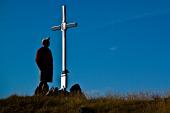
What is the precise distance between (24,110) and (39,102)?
84 centimetres

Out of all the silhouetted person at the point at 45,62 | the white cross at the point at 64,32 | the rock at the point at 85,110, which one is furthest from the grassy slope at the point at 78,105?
the white cross at the point at 64,32

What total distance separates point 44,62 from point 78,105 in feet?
13.8

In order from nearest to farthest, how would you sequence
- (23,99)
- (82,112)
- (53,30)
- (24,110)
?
(82,112) < (24,110) < (23,99) < (53,30)

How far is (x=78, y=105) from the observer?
1616 centimetres

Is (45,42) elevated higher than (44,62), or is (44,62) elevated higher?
(45,42)

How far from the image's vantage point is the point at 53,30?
2361cm

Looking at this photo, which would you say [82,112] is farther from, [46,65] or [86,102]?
[46,65]

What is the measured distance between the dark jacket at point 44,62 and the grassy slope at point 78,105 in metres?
2.51

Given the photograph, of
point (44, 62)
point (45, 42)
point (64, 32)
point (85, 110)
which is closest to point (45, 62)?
point (44, 62)

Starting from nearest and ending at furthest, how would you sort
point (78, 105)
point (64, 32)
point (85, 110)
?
1. point (85, 110)
2. point (78, 105)
3. point (64, 32)

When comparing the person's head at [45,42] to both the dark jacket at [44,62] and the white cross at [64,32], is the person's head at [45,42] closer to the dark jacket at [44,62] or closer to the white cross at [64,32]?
the dark jacket at [44,62]

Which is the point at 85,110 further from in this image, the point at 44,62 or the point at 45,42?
the point at 45,42

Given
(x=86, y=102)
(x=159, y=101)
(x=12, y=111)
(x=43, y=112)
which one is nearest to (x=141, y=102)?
(x=159, y=101)

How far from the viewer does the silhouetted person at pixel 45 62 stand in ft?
64.7
